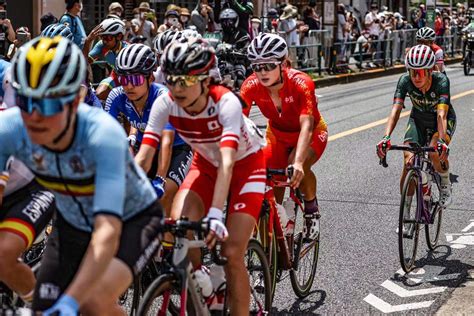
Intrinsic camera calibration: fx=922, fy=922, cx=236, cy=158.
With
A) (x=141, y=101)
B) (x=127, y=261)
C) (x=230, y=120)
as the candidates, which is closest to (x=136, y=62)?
(x=141, y=101)

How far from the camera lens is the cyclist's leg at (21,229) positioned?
476 cm

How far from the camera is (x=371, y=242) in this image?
884cm

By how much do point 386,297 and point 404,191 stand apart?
112 cm

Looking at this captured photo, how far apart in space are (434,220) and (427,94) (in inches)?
46.6

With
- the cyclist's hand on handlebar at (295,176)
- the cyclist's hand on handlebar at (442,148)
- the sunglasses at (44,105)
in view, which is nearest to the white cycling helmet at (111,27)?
the cyclist's hand on handlebar at (442,148)

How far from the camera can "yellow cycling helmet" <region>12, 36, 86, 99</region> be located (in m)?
3.59

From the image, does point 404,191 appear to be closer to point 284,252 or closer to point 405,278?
point 405,278

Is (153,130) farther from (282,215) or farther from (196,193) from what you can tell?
(282,215)

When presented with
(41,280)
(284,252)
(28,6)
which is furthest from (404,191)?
(28,6)

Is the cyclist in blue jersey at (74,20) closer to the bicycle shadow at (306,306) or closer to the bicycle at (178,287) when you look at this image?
the bicycle shadow at (306,306)

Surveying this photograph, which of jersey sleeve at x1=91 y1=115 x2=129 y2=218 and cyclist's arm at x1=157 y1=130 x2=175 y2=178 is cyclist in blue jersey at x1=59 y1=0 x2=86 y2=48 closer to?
cyclist's arm at x1=157 y1=130 x2=175 y2=178

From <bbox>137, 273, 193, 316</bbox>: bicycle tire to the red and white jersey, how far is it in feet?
2.81

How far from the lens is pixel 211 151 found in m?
5.40

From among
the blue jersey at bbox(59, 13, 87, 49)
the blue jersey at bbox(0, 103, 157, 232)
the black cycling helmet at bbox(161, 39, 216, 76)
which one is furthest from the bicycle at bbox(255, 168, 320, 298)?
the blue jersey at bbox(59, 13, 87, 49)
